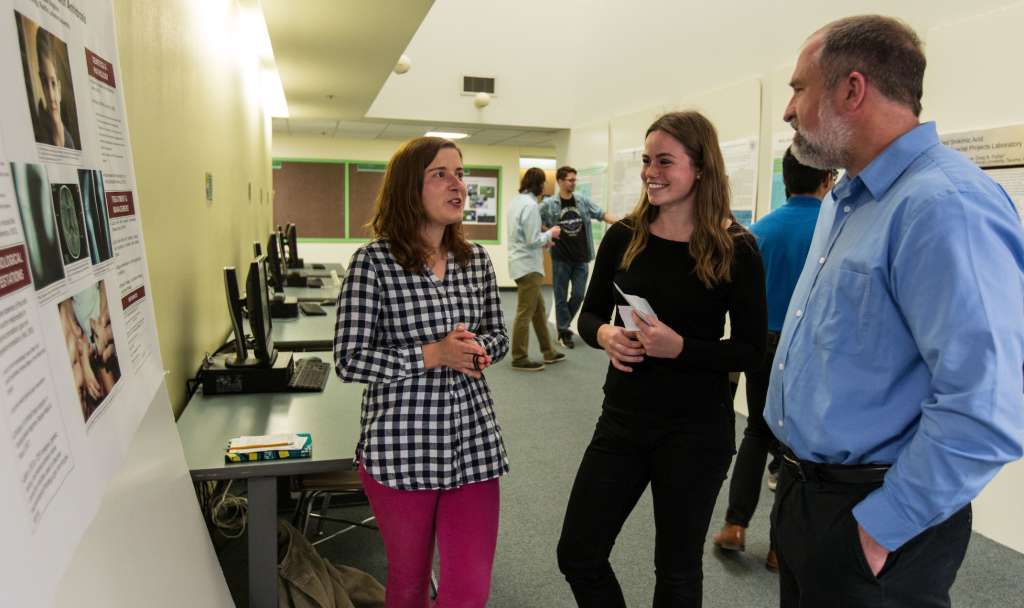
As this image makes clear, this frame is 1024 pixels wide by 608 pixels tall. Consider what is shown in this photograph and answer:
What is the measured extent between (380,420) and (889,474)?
1.02 meters

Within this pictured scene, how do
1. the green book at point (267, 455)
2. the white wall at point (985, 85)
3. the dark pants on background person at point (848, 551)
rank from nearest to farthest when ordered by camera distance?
the dark pants on background person at point (848, 551), the green book at point (267, 455), the white wall at point (985, 85)

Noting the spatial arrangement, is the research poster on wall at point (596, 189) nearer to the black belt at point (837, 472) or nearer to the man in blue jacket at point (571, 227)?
the man in blue jacket at point (571, 227)

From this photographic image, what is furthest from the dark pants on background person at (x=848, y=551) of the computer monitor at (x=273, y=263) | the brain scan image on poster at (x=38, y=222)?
the computer monitor at (x=273, y=263)

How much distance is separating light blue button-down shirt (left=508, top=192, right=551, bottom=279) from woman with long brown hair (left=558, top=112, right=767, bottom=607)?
402 cm

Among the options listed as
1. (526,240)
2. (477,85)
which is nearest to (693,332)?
(526,240)

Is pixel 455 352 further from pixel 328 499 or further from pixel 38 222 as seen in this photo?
pixel 328 499

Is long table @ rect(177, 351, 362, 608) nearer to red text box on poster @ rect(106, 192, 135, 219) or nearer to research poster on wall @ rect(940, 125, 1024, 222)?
red text box on poster @ rect(106, 192, 135, 219)

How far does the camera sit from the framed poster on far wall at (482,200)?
420 inches

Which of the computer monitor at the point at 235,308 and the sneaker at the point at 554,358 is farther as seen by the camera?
Result: the sneaker at the point at 554,358

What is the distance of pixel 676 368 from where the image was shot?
5.28ft

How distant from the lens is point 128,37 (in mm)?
1729

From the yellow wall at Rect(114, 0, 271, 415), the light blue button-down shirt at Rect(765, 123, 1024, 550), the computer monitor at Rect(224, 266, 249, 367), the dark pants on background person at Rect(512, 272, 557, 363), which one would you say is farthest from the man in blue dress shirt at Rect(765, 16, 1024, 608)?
the dark pants on background person at Rect(512, 272, 557, 363)

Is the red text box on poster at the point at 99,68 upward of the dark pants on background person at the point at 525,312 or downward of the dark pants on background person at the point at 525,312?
upward

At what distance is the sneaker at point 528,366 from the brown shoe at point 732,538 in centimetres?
304
